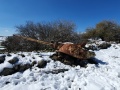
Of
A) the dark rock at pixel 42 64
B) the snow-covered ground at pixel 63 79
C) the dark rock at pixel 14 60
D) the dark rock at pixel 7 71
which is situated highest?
the dark rock at pixel 14 60

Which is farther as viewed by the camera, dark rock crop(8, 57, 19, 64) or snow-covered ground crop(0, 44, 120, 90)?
dark rock crop(8, 57, 19, 64)

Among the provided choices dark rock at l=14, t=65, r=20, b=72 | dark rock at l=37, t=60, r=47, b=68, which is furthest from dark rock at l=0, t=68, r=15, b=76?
dark rock at l=37, t=60, r=47, b=68

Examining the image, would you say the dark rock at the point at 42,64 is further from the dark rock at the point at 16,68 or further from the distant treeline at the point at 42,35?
the distant treeline at the point at 42,35

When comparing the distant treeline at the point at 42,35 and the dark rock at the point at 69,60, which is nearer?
the dark rock at the point at 69,60

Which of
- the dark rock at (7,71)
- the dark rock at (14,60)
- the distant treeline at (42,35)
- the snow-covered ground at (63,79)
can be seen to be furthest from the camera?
the distant treeline at (42,35)

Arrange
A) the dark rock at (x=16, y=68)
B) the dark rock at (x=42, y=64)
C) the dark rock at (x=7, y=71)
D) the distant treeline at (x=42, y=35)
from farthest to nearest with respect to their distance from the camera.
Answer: the distant treeline at (x=42, y=35) < the dark rock at (x=42, y=64) < the dark rock at (x=16, y=68) < the dark rock at (x=7, y=71)

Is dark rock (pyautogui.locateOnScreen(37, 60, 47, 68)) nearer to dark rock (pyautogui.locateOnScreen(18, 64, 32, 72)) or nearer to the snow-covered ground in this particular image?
the snow-covered ground

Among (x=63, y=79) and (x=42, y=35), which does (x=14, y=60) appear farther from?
(x=42, y=35)

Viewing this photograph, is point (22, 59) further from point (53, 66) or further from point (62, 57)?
point (62, 57)

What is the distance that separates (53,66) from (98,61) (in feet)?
7.92

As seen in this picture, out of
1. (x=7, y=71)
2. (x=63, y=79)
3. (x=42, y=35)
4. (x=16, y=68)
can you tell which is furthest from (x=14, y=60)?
(x=42, y=35)

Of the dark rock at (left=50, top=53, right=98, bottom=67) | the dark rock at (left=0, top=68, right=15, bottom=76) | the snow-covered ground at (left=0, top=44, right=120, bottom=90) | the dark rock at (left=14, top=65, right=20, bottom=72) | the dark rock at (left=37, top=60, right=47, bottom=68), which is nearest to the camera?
the snow-covered ground at (left=0, top=44, right=120, bottom=90)

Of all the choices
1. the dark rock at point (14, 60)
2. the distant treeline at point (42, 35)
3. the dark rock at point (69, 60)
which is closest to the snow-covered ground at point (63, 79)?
the dark rock at point (14, 60)

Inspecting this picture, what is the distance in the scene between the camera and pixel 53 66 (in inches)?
261
